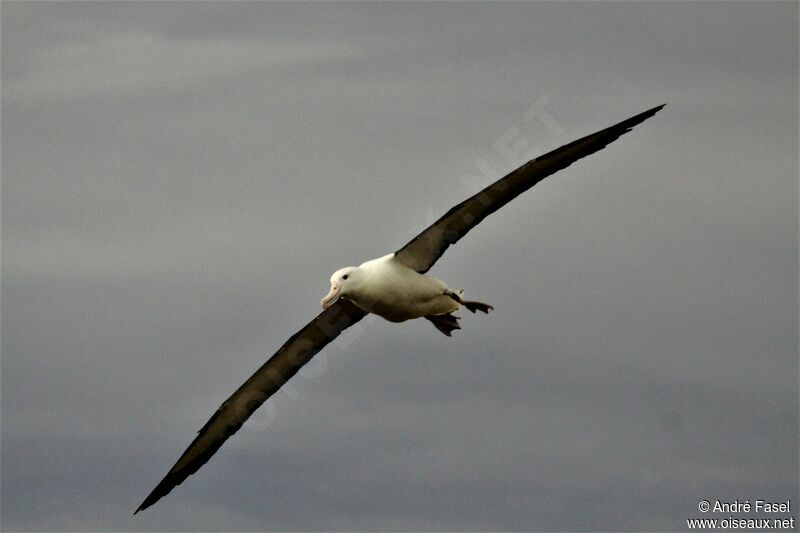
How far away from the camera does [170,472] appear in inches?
1200

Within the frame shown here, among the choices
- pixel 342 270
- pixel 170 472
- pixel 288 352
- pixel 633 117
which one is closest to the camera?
pixel 633 117

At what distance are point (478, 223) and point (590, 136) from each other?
270cm

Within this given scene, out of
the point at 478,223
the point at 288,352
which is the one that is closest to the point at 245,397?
the point at 288,352

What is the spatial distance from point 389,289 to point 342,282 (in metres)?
0.75

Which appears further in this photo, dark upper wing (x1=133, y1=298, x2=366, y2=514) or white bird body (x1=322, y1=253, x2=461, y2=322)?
dark upper wing (x1=133, y1=298, x2=366, y2=514)

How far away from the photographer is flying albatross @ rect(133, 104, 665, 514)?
24.4 metres

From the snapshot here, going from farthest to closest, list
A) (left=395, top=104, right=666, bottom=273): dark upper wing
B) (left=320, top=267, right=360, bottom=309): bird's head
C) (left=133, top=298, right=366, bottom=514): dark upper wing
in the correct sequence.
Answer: (left=133, top=298, right=366, bottom=514): dark upper wing → (left=320, top=267, right=360, bottom=309): bird's head → (left=395, top=104, right=666, bottom=273): dark upper wing

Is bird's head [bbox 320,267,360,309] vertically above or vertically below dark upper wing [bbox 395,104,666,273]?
below

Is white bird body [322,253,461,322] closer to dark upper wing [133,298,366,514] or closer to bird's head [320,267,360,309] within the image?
bird's head [320,267,360,309]

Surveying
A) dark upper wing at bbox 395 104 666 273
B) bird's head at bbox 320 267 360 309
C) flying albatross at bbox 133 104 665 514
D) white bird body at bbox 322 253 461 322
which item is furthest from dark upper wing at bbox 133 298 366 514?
dark upper wing at bbox 395 104 666 273

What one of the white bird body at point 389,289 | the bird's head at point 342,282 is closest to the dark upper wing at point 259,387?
the white bird body at point 389,289

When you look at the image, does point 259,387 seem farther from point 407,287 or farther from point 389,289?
point 407,287

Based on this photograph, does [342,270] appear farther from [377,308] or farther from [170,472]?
[170,472]

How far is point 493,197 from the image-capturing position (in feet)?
81.9
